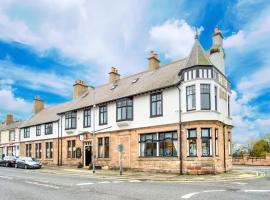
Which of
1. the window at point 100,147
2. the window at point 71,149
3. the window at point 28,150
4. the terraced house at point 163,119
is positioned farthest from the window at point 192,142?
the window at point 28,150

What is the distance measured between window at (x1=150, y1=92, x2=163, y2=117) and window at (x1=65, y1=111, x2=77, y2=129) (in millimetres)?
13338

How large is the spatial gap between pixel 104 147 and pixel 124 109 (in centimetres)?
537

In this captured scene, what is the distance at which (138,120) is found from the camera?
1241 inches

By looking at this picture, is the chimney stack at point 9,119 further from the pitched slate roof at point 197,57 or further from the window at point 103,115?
the pitched slate roof at point 197,57

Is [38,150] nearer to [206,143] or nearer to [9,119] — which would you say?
[9,119]

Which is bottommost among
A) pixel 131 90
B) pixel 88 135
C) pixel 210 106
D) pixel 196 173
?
pixel 196 173

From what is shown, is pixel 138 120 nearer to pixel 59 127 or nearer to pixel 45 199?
pixel 59 127

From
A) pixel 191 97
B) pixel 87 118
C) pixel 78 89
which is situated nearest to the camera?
pixel 191 97

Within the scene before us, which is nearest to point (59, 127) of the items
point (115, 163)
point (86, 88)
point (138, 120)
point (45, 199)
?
point (86, 88)

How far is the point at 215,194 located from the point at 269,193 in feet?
8.56

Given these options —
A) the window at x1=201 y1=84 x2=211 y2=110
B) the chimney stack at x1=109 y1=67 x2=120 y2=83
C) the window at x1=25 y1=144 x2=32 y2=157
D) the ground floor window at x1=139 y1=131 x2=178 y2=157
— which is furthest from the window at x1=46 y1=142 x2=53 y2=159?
the window at x1=201 y1=84 x2=211 y2=110

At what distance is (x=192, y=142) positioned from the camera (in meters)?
26.8

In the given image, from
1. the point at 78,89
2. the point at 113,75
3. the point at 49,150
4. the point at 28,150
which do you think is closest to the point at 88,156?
the point at 49,150

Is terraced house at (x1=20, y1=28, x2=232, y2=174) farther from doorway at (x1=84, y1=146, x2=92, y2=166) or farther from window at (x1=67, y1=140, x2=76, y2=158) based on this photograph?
window at (x1=67, y1=140, x2=76, y2=158)
